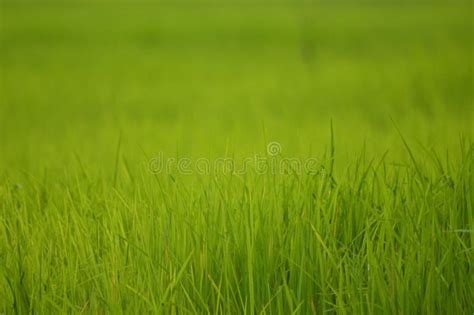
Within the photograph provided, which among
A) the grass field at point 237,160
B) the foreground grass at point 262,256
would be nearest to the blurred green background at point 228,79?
the grass field at point 237,160

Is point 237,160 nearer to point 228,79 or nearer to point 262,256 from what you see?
point 262,256

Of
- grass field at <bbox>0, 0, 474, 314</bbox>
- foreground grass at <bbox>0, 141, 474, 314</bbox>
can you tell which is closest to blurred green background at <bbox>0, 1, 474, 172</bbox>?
grass field at <bbox>0, 0, 474, 314</bbox>

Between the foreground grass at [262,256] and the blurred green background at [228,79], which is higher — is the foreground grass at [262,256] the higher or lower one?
the lower one

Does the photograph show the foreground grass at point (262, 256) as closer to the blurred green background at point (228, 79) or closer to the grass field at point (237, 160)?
the grass field at point (237, 160)

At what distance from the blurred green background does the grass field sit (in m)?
0.04

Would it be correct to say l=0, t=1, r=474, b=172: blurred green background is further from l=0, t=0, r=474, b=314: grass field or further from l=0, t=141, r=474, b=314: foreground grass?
l=0, t=141, r=474, b=314: foreground grass

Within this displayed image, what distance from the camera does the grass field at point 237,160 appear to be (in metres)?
2.00

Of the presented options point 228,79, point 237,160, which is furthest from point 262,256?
point 228,79

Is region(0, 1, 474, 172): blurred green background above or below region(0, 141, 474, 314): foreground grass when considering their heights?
above

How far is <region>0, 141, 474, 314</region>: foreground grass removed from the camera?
6.35ft

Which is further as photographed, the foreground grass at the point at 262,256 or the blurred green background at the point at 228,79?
the blurred green background at the point at 228,79

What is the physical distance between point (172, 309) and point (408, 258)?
739 mm

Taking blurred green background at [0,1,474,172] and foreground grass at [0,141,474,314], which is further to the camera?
blurred green background at [0,1,474,172]

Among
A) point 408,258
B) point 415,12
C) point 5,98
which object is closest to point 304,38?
point 415,12
